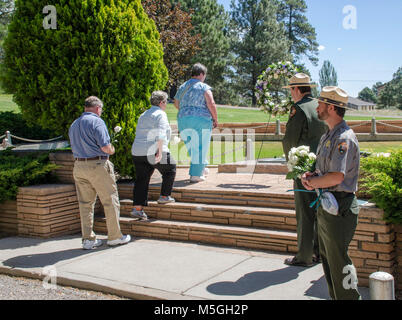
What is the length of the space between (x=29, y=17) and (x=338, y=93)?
19.5ft

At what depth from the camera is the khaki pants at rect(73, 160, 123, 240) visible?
240 inches

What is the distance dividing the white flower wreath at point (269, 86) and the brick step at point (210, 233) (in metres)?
2.51

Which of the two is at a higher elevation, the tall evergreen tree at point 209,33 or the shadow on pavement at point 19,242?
Answer: the tall evergreen tree at point 209,33

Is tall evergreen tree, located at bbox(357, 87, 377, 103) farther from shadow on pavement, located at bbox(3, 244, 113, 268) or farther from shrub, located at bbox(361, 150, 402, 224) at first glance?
shadow on pavement, located at bbox(3, 244, 113, 268)

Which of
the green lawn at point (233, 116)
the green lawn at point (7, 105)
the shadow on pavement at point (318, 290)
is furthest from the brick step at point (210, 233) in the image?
the green lawn at point (7, 105)

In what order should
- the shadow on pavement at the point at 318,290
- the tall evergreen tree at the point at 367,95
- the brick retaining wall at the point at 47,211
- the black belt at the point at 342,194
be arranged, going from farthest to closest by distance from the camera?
the tall evergreen tree at the point at 367,95
the brick retaining wall at the point at 47,211
the shadow on pavement at the point at 318,290
the black belt at the point at 342,194

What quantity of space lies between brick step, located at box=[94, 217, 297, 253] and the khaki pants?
1.92 ft

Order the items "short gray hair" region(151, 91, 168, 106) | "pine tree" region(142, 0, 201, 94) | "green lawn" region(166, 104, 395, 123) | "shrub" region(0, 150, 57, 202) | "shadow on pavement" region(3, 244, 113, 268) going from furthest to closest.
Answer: "green lawn" region(166, 104, 395, 123)
"pine tree" region(142, 0, 201, 94)
"shrub" region(0, 150, 57, 202)
"short gray hair" region(151, 91, 168, 106)
"shadow on pavement" region(3, 244, 113, 268)

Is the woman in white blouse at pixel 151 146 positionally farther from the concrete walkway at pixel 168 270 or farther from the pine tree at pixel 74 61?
the pine tree at pixel 74 61

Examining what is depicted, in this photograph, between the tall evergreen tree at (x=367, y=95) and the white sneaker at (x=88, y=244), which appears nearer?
the white sneaker at (x=88, y=244)

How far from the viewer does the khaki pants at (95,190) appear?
20.0ft

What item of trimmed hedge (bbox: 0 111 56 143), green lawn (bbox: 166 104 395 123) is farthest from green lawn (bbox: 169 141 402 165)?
green lawn (bbox: 166 104 395 123)
